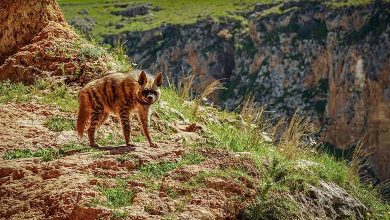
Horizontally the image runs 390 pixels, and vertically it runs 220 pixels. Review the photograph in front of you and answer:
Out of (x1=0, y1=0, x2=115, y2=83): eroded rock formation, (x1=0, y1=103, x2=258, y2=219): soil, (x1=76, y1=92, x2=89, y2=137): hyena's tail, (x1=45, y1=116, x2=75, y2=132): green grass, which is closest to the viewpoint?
(x1=0, y1=103, x2=258, y2=219): soil

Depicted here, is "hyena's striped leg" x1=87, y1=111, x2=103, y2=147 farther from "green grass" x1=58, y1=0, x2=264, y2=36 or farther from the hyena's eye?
"green grass" x1=58, y1=0, x2=264, y2=36

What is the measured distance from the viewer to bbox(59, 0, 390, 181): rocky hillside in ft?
430

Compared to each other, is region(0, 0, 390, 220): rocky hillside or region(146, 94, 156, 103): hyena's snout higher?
region(146, 94, 156, 103): hyena's snout

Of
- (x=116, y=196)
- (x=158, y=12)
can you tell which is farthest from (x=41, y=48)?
(x=158, y=12)

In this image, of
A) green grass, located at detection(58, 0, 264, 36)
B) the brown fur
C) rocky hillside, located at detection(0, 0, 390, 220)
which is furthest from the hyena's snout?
green grass, located at detection(58, 0, 264, 36)

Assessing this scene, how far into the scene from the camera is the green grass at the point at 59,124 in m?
11.6

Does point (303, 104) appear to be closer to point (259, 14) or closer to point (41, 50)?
point (259, 14)

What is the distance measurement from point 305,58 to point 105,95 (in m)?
138

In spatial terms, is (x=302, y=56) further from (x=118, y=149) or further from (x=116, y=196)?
(x=116, y=196)

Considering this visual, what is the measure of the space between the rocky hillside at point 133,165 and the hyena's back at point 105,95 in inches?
25.1

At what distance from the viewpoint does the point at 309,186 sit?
34.4 feet

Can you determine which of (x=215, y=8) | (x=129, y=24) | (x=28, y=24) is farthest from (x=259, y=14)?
(x=28, y=24)

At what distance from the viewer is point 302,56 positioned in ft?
480

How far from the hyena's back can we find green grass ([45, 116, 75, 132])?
2.72 ft
